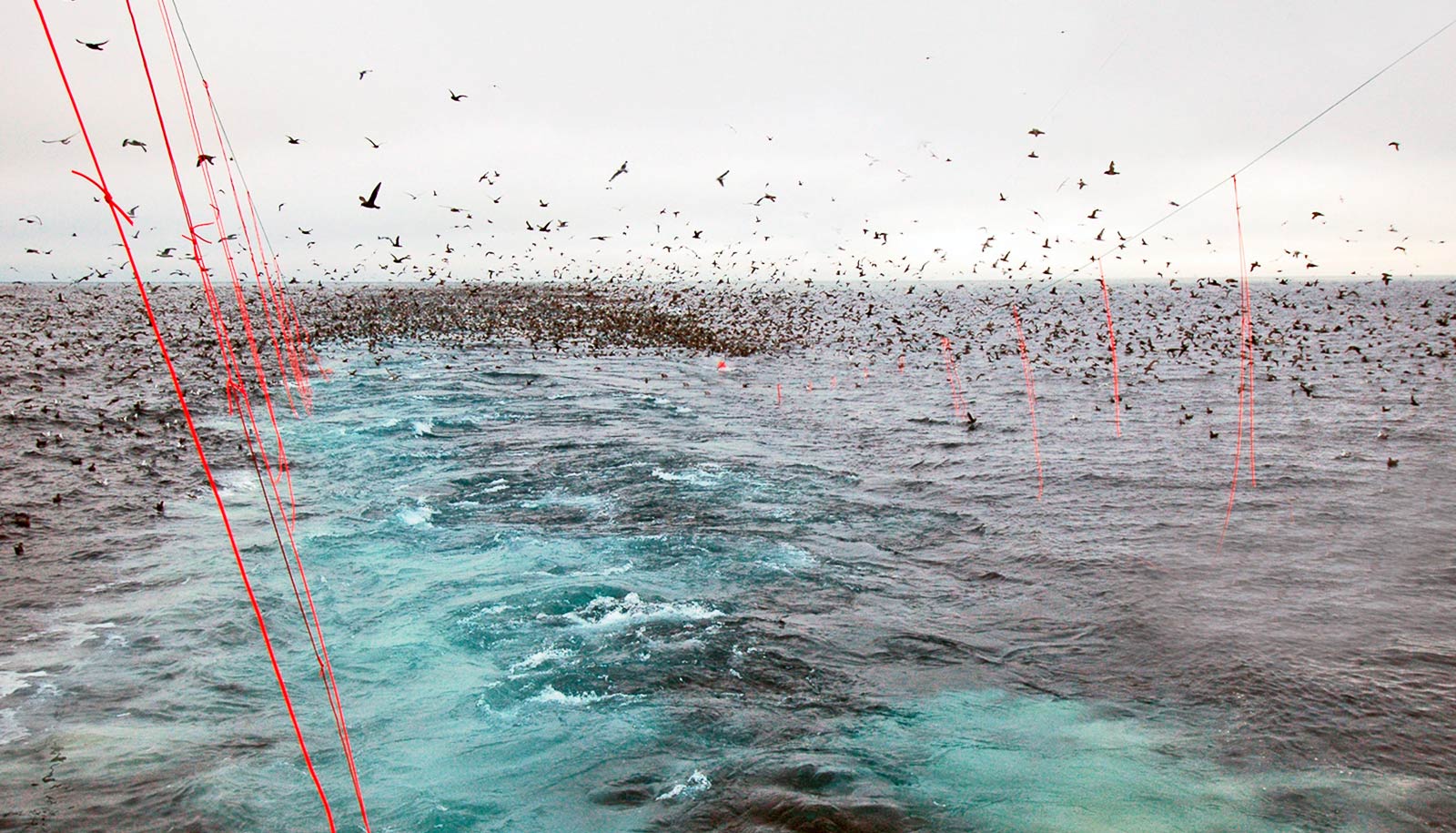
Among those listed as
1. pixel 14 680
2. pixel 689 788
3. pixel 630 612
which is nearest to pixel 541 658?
pixel 630 612

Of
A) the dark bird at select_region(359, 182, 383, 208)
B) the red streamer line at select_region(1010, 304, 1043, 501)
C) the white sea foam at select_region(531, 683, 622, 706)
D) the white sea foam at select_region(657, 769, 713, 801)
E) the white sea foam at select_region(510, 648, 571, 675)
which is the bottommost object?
the white sea foam at select_region(657, 769, 713, 801)

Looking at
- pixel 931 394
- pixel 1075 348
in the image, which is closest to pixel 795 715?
pixel 931 394

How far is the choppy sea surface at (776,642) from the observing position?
8398mm

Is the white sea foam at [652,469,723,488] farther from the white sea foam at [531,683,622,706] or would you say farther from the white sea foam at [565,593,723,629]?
the white sea foam at [531,683,622,706]

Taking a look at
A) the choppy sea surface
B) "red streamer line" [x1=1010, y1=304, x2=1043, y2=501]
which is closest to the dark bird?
the choppy sea surface

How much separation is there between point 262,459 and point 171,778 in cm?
1466

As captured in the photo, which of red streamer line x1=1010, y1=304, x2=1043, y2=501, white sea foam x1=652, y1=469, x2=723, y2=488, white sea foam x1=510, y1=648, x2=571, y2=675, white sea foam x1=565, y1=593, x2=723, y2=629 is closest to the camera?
white sea foam x1=510, y1=648, x2=571, y2=675

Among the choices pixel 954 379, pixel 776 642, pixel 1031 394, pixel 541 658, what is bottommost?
pixel 776 642

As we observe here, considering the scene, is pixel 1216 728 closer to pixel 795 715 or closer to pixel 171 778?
pixel 795 715

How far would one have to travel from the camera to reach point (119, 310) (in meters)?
63.2

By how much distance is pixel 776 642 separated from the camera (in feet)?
38.0

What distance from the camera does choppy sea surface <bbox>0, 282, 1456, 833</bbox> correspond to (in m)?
8.40

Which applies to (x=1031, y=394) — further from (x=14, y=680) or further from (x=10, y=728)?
(x=10, y=728)

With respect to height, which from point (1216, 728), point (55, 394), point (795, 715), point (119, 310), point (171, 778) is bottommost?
point (1216, 728)
